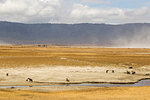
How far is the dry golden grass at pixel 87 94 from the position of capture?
18625 millimetres

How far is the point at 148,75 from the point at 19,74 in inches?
635

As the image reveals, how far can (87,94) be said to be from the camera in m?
21.0

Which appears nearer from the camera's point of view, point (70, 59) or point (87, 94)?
point (87, 94)

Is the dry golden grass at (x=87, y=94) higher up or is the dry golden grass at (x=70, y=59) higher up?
the dry golden grass at (x=70, y=59)

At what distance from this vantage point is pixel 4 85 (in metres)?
26.0

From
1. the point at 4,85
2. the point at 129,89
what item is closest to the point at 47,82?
the point at 4,85

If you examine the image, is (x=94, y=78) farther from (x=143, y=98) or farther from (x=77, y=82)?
(x=143, y=98)

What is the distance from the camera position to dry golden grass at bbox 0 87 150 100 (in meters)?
18.6

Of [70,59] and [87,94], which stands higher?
[70,59]

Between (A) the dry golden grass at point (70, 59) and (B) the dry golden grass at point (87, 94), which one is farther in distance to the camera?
(A) the dry golden grass at point (70, 59)

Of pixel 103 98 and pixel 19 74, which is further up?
pixel 19 74

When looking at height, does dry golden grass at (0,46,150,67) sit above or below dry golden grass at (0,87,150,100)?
above

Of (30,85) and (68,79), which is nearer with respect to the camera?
(30,85)

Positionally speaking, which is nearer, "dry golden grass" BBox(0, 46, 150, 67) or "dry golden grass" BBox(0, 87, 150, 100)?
"dry golden grass" BBox(0, 87, 150, 100)
